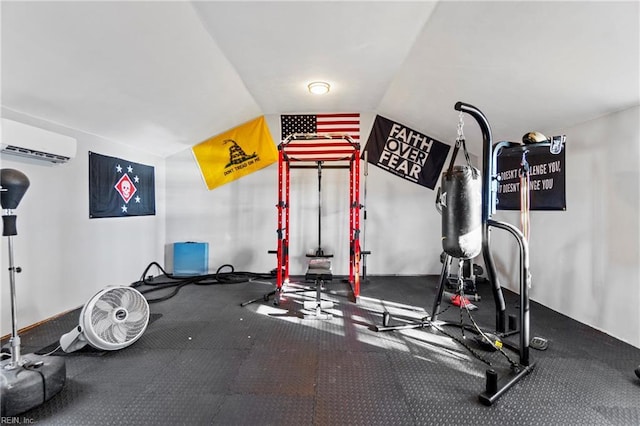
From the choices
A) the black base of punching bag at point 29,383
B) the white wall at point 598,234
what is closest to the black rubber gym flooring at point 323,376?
the black base of punching bag at point 29,383

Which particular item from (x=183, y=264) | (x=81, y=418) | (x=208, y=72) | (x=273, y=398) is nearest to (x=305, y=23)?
(x=208, y=72)

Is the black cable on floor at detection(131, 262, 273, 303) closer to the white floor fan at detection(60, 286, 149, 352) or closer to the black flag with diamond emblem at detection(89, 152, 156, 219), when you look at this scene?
the black flag with diamond emblem at detection(89, 152, 156, 219)

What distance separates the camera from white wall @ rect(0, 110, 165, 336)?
9.48 feet

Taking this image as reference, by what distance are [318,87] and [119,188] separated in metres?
3.05

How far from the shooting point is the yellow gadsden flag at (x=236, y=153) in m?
5.16

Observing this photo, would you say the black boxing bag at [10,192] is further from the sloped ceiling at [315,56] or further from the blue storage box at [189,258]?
the blue storage box at [189,258]

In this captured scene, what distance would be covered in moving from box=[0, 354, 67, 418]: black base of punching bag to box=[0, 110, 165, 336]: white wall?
1.29 m

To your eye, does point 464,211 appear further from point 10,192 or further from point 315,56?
point 10,192

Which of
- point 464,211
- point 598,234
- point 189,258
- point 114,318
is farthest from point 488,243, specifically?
point 189,258

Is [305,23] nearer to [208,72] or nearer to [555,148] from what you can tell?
[208,72]

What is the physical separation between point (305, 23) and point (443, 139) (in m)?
3.36

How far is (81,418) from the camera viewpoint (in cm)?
177

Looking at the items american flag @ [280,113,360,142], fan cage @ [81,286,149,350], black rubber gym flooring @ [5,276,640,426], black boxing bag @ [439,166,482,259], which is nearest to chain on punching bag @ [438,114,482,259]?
black boxing bag @ [439,166,482,259]

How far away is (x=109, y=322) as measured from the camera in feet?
8.11
